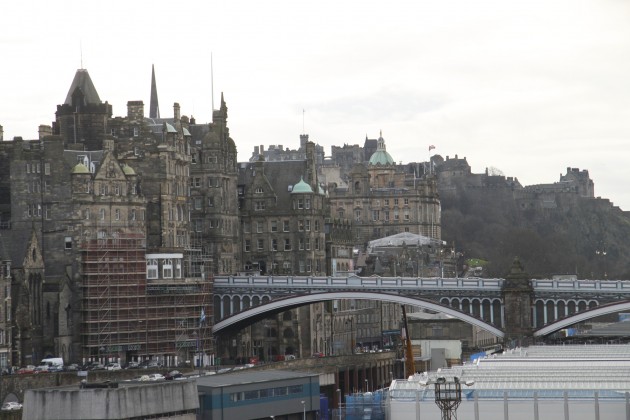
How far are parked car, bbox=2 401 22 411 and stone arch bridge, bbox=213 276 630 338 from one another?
138ft

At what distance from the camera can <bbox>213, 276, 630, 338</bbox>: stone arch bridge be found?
169000 millimetres

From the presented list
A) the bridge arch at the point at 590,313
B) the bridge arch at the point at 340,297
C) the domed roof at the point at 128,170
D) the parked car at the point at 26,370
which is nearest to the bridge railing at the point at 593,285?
the bridge arch at the point at 590,313

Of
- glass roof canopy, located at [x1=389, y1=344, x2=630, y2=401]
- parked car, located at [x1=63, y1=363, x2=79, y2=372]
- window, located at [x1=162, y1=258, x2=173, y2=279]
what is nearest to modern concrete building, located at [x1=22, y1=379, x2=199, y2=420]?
glass roof canopy, located at [x1=389, y1=344, x2=630, y2=401]

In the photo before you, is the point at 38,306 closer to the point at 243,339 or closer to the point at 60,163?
the point at 60,163

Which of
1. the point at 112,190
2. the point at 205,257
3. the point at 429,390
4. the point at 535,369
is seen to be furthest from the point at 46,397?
the point at 205,257

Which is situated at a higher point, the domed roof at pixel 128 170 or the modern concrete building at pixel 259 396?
the domed roof at pixel 128 170

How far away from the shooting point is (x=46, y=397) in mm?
111125

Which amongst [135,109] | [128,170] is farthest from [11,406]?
[135,109]

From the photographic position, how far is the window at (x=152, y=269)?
181500mm

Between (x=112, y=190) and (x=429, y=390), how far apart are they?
70.7 meters

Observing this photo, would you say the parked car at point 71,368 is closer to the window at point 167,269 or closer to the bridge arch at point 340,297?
the window at point 167,269

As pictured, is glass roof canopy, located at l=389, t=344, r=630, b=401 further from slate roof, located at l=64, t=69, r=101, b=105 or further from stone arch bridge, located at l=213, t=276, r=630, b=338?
slate roof, located at l=64, t=69, r=101, b=105

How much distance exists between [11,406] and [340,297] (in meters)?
46.7

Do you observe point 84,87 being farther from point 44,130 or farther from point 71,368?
point 71,368
